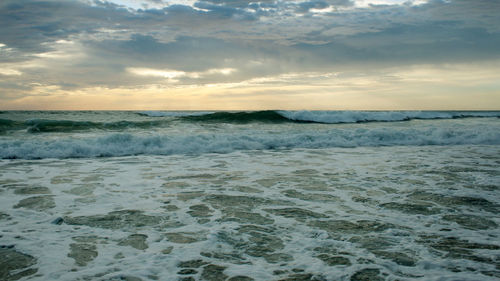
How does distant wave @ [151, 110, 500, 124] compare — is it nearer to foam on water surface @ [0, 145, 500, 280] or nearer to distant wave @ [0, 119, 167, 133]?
distant wave @ [0, 119, 167, 133]

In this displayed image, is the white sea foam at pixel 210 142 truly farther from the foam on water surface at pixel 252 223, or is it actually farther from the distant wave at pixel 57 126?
the distant wave at pixel 57 126

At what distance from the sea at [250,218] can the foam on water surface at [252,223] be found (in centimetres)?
1

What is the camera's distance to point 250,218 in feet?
11.1

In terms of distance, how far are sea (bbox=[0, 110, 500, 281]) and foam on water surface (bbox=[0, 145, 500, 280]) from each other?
0.01 meters

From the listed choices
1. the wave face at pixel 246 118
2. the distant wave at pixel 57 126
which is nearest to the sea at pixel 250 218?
the distant wave at pixel 57 126

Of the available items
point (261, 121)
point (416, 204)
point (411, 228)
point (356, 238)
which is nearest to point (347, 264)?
point (356, 238)

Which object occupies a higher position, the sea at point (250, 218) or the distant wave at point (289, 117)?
the distant wave at point (289, 117)

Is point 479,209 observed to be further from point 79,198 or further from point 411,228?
point 79,198

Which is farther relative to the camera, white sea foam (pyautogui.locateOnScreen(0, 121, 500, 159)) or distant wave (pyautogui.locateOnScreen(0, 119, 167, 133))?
distant wave (pyautogui.locateOnScreen(0, 119, 167, 133))

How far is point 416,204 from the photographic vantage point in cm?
389

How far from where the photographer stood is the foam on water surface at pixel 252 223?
2.30m

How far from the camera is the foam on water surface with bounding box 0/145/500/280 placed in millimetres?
2301

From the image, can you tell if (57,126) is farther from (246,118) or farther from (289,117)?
(289,117)

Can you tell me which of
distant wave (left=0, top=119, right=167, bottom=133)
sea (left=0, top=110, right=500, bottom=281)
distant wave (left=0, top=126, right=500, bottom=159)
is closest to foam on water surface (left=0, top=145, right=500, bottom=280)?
sea (left=0, top=110, right=500, bottom=281)
